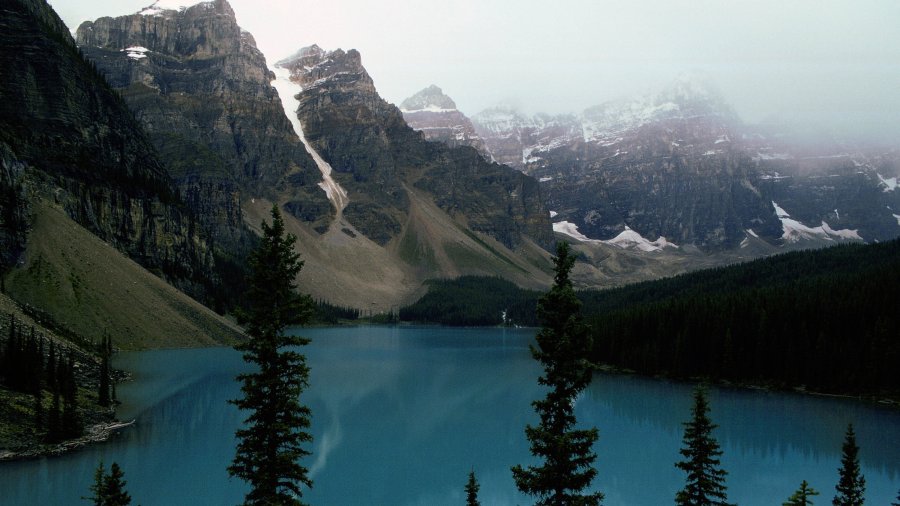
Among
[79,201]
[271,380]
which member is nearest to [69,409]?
[271,380]

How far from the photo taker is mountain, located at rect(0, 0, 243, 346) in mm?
89062

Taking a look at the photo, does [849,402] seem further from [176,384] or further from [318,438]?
[176,384]

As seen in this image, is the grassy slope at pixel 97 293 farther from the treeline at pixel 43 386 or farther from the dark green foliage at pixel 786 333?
the dark green foliage at pixel 786 333

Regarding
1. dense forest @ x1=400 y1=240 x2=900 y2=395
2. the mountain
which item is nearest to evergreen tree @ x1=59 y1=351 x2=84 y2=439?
the mountain

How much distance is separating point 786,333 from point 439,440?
50.2 m

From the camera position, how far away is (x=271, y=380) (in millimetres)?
20047

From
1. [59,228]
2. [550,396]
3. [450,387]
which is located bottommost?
[450,387]

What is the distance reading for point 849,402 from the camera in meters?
71.8

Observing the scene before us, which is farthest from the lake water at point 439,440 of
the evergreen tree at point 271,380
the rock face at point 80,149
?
the rock face at point 80,149

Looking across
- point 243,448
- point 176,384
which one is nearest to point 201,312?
point 176,384

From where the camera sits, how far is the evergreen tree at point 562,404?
18.9m

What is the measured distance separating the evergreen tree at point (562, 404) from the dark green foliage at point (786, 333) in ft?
223

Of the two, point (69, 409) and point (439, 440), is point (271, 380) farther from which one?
point (439, 440)

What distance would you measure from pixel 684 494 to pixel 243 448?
1239 centimetres
